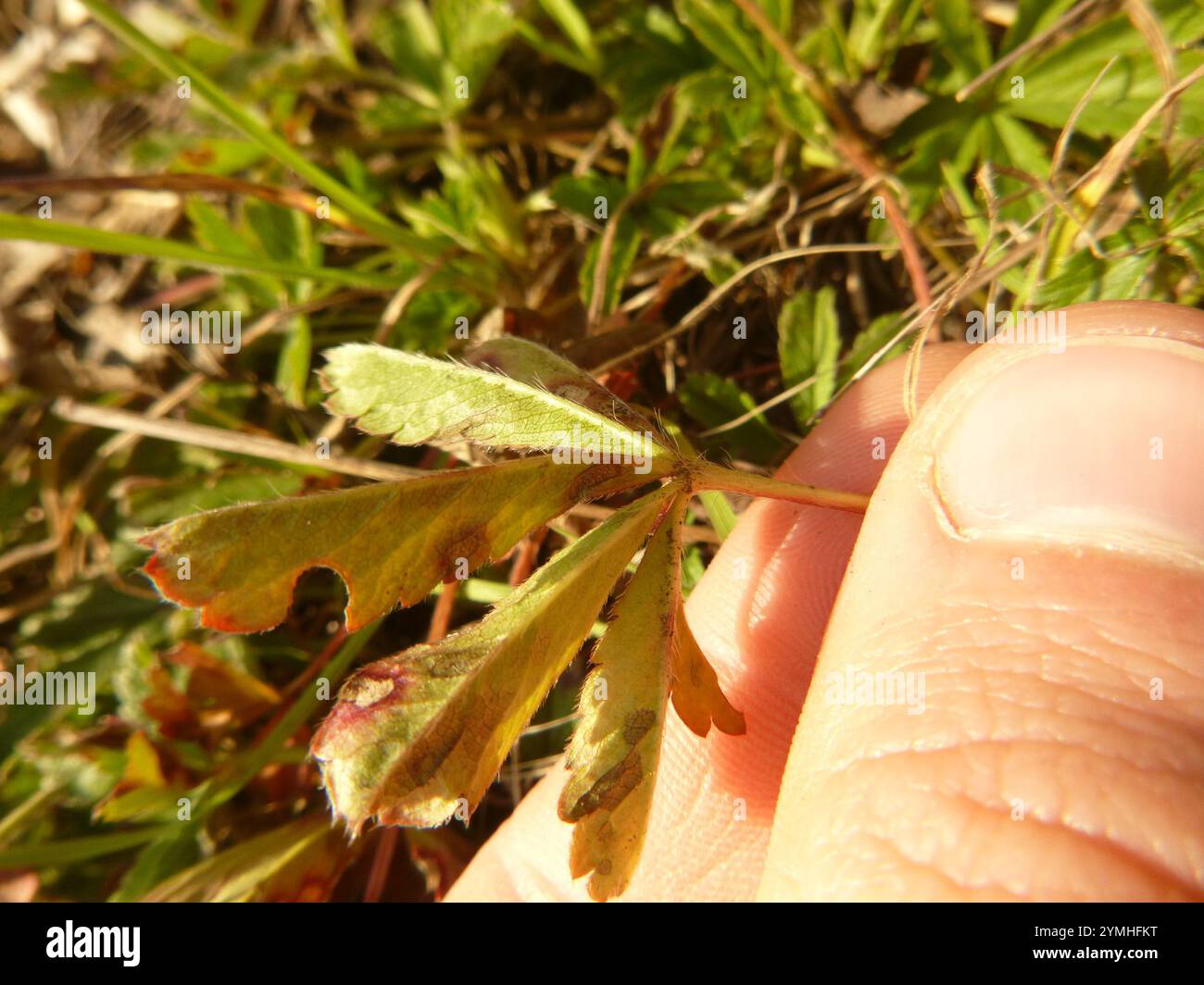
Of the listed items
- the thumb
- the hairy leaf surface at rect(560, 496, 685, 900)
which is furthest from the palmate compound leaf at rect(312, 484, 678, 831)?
the thumb

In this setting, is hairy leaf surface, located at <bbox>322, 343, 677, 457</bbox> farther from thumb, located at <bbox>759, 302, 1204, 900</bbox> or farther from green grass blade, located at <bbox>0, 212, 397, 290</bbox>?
green grass blade, located at <bbox>0, 212, 397, 290</bbox>

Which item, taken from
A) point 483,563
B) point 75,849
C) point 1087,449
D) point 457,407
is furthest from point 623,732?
point 75,849

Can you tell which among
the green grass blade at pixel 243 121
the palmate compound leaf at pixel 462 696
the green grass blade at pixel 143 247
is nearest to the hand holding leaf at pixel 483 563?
the palmate compound leaf at pixel 462 696

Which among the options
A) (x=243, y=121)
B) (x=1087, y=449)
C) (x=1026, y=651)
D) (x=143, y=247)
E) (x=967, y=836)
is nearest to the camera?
(x=967, y=836)

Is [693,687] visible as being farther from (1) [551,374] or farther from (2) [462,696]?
(1) [551,374]
